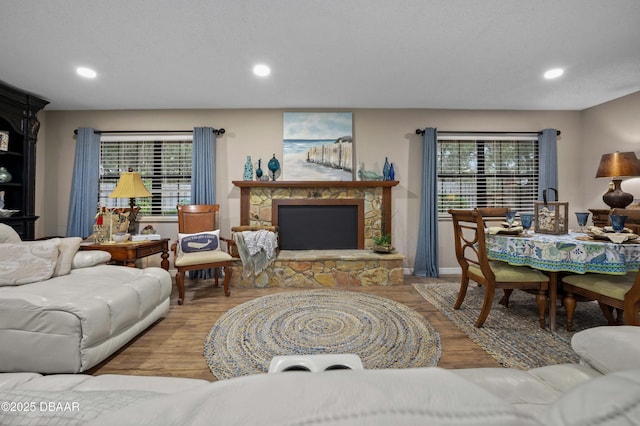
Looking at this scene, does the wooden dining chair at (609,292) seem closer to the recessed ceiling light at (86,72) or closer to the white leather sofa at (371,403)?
the white leather sofa at (371,403)

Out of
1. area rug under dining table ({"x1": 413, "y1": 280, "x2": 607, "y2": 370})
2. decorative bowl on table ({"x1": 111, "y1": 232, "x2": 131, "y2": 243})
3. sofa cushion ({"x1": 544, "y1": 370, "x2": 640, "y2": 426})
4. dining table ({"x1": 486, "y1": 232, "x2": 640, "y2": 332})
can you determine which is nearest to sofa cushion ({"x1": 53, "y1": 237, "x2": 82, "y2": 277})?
decorative bowl on table ({"x1": 111, "y1": 232, "x2": 131, "y2": 243})

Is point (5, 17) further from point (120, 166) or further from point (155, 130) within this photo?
point (120, 166)

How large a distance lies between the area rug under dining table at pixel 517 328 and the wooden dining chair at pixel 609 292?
222 millimetres

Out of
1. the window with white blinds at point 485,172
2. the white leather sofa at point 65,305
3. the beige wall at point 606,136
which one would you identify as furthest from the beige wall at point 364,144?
the white leather sofa at point 65,305

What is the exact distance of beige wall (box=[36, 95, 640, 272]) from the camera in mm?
3998

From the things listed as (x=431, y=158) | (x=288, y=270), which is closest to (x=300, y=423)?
(x=288, y=270)

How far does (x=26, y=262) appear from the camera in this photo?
6.54 ft

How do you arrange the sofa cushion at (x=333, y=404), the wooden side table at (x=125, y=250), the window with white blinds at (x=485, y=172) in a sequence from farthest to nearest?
the window with white blinds at (x=485, y=172) → the wooden side table at (x=125, y=250) → the sofa cushion at (x=333, y=404)

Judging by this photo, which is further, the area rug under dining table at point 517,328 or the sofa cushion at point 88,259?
the sofa cushion at point 88,259

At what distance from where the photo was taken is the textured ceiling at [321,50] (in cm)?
199

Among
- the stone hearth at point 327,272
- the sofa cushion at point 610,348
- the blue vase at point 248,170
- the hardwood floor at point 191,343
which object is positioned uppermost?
the blue vase at point 248,170

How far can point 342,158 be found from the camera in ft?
13.2

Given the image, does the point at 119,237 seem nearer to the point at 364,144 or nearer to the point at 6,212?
the point at 6,212

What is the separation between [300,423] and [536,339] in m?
2.66
